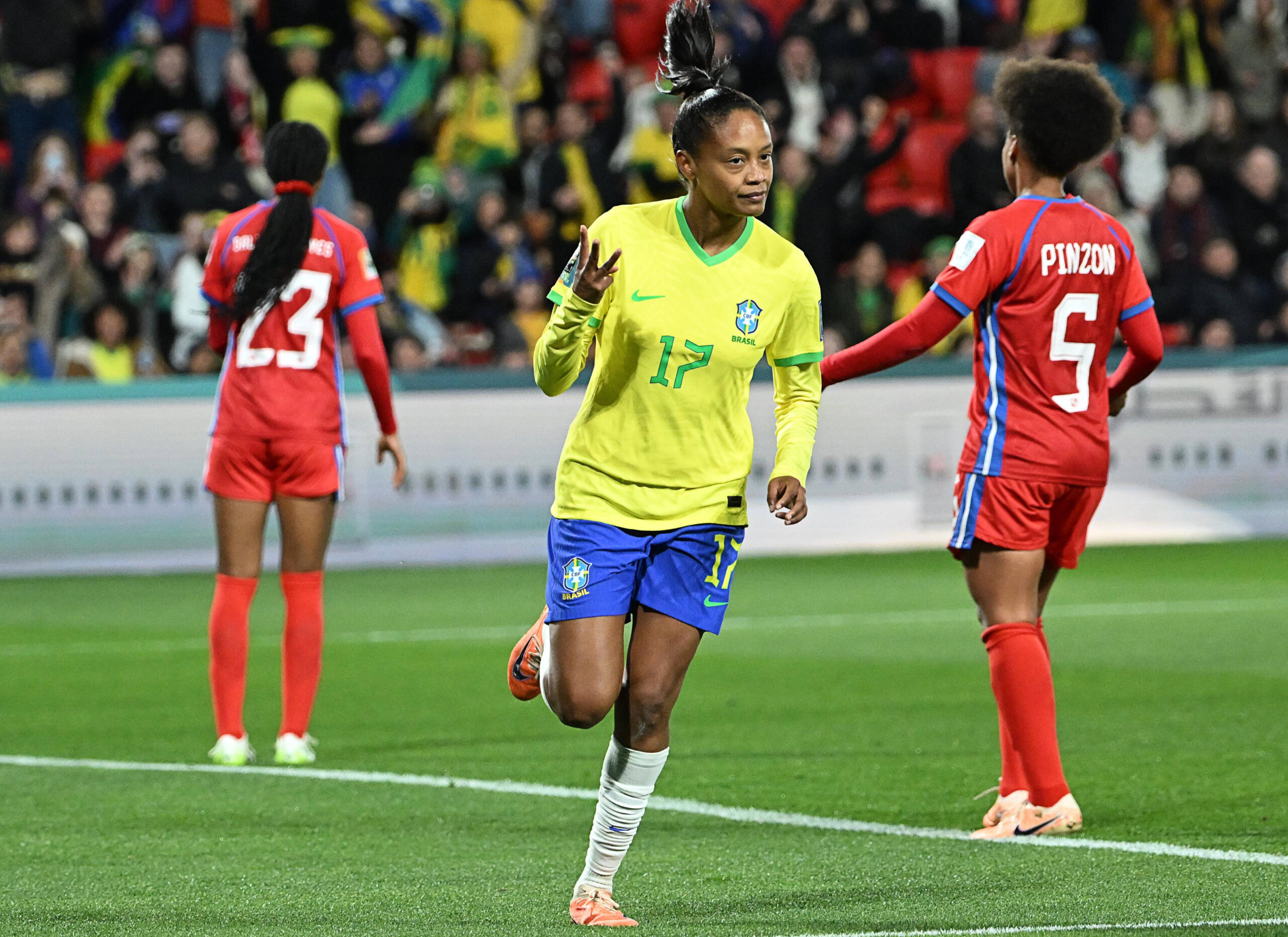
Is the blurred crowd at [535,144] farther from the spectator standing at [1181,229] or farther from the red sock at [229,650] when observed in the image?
the red sock at [229,650]

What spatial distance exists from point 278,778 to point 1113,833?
2.85 meters

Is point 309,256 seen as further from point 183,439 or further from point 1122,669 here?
point 183,439

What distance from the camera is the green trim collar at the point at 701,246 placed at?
15.8 ft

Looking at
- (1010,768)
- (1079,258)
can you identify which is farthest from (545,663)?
(1079,258)

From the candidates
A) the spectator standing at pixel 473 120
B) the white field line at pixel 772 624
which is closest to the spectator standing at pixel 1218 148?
the spectator standing at pixel 473 120

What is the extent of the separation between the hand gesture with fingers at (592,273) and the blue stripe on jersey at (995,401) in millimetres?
A: 1842

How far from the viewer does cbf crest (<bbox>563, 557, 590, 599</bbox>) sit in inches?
186

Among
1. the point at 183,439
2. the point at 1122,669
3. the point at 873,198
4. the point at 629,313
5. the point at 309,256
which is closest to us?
the point at 629,313

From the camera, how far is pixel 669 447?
4785 mm

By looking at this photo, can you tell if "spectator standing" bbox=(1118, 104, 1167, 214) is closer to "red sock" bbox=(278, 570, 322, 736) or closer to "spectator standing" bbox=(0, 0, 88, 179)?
"spectator standing" bbox=(0, 0, 88, 179)

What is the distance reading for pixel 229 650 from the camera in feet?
24.8

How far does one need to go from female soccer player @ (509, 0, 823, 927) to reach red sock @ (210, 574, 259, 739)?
9.63ft

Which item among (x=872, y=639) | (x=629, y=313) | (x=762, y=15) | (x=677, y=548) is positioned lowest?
(x=872, y=639)

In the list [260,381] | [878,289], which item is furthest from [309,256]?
[878,289]
